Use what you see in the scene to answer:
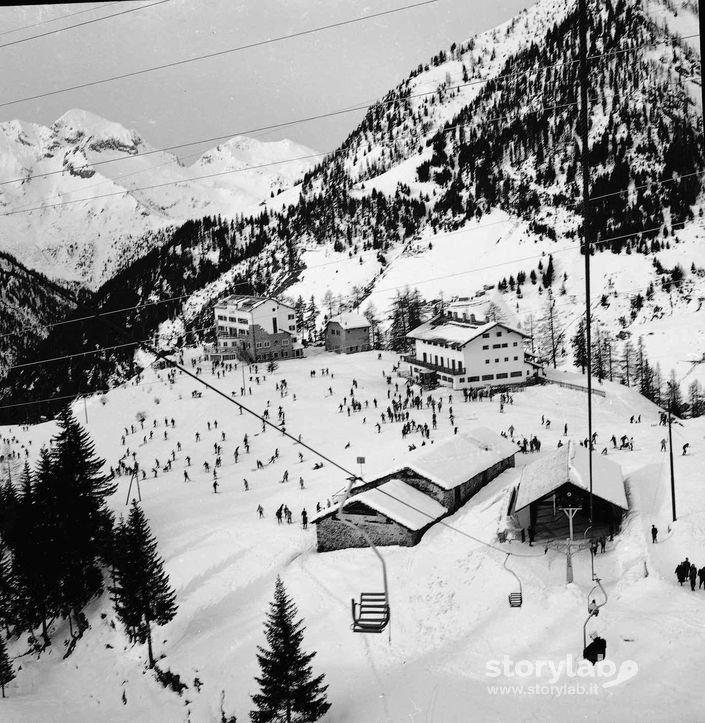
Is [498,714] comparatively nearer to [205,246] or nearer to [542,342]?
[542,342]

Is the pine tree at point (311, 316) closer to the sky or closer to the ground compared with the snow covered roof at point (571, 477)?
closer to the sky

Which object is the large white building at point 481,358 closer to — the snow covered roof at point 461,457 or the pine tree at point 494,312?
the snow covered roof at point 461,457

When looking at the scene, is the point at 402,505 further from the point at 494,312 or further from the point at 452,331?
the point at 494,312

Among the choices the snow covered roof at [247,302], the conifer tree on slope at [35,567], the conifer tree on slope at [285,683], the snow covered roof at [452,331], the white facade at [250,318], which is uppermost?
the snow covered roof at [247,302]

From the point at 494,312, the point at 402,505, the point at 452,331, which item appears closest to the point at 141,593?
the point at 402,505

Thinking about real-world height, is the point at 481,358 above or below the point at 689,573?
above

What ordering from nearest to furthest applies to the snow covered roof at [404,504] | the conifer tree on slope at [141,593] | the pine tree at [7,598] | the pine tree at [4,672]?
the conifer tree on slope at [141,593]
the pine tree at [4,672]
the snow covered roof at [404,504]
the pine tree at [7,598]

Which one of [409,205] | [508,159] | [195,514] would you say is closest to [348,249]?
[409,205]

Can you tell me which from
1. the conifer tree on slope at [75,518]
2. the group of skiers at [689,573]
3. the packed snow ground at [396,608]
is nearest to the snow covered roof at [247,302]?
the packed snow ground at [396,608]
